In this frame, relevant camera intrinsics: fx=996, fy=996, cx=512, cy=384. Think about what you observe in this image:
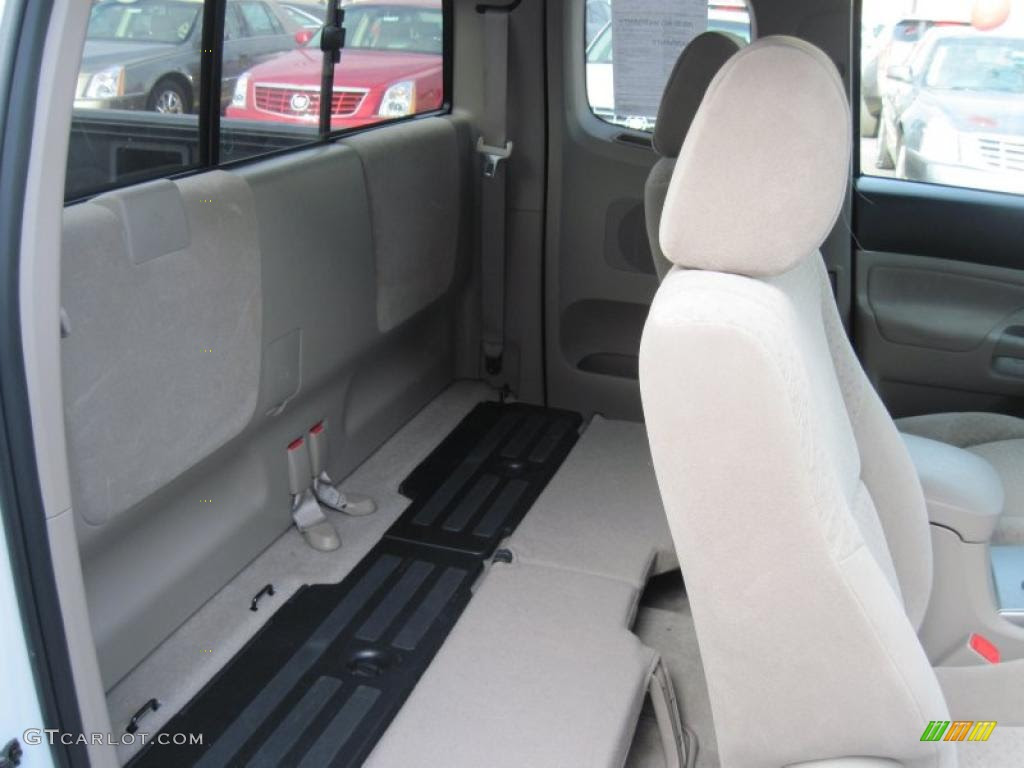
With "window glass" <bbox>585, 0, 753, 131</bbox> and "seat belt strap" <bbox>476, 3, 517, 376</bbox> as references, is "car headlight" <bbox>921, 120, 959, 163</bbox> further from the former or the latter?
"seat belt strap" <bbox>476, 3, 517, 376</bbox>

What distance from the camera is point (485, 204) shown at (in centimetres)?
300

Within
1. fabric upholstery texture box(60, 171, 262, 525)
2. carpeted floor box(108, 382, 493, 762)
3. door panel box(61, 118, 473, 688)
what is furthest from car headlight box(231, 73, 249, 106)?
carpeted floor box(108, 382, 493, 762)

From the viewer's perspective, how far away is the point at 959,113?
2527 mm

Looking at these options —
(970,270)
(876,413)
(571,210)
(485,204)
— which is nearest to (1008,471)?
(876,413)

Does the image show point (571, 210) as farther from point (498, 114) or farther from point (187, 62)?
point (187, 62)

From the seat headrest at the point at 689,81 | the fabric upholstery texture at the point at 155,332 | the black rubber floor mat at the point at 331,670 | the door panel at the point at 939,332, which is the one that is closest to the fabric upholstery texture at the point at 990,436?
the door panel at the point at 939,332

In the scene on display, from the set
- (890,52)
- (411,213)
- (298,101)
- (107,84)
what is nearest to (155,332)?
(107,84)

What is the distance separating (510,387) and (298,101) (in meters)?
1.19

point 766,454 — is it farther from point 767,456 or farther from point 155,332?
point 155,332

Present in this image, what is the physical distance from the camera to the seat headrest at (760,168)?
1.07 m

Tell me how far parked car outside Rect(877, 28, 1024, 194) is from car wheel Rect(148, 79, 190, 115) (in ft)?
5.71

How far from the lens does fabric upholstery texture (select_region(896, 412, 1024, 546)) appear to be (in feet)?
6.20

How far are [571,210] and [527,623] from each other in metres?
1.39

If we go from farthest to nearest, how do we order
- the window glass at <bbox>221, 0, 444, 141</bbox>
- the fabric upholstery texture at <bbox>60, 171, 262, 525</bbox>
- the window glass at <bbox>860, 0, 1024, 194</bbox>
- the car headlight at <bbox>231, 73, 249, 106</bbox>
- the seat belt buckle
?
the seat belt buckle < the window glass at <bbox>860, 0, 1024, 194</bbox> < the window glass at <bbox>221, 0, 444, 141</bbox> < the car headlight at <bbox>231, 73, 249, 106</bbox> < the fabric upholstery texture at <bbox>60, 171, 262, 525</bbox>
